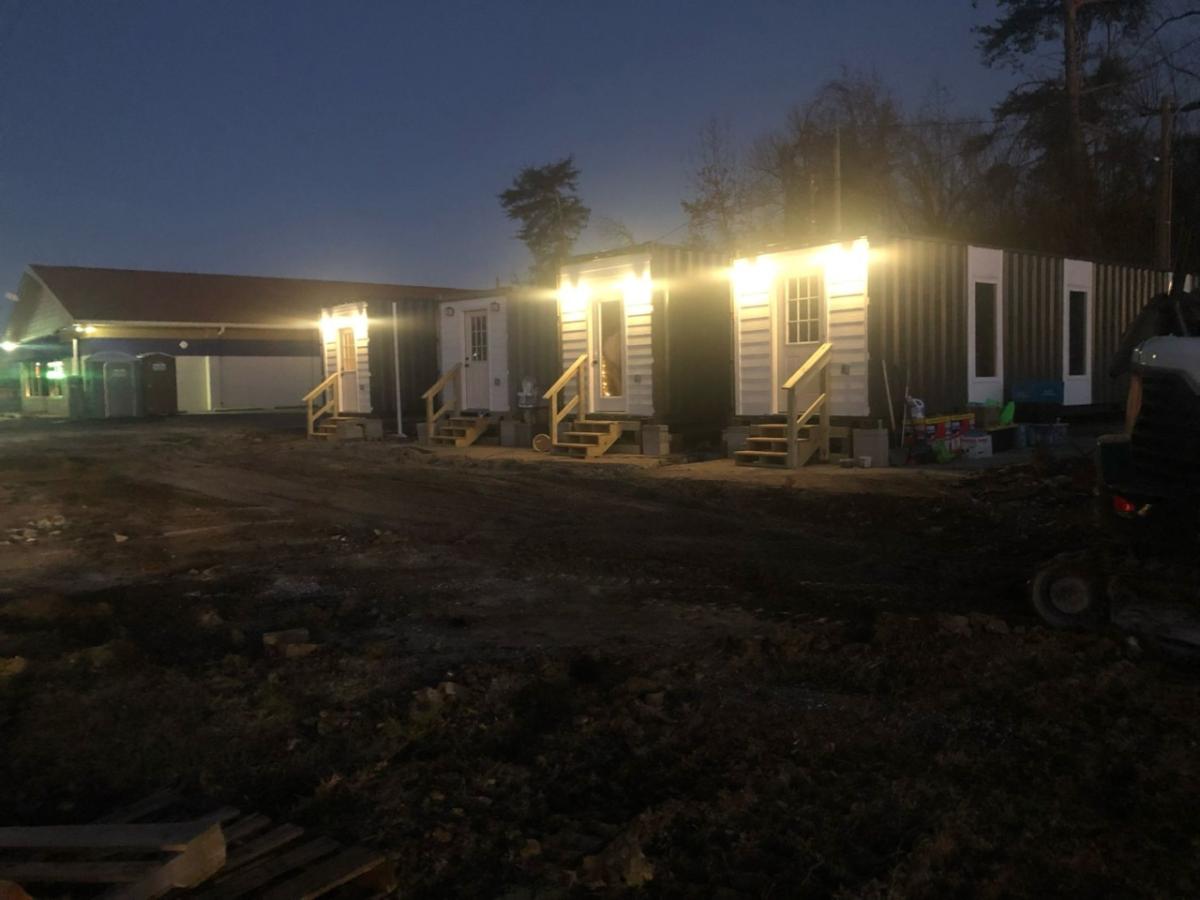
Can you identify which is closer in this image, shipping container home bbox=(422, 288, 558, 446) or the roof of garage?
shipping container home bbox=(422, 288, 558, 446)

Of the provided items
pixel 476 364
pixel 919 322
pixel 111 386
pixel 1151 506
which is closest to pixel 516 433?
pixel 476 364

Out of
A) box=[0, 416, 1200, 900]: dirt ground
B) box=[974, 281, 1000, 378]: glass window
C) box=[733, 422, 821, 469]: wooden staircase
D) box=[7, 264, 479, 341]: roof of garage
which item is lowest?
box=[0, 416, 1200, 900]: dirt ground

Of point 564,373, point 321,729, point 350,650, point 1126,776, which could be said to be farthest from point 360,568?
point 564,373

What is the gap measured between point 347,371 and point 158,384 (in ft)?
48.5

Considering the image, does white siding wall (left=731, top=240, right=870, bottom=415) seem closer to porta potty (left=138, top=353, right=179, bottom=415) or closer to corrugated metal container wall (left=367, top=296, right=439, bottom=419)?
corrugated metal container wall (left=367, top=296, right=439, bottom=419)

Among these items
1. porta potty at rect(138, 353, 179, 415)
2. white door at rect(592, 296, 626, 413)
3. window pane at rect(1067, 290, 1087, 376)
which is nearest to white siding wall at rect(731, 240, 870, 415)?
white door at rect(592, 296, 626, 413)

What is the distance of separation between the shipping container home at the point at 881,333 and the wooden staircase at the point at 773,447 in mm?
20

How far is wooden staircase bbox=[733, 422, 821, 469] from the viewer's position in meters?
14.6

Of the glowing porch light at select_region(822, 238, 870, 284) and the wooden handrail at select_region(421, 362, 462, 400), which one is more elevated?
the glowing porch light at select_region(822, 238, 870, 284)

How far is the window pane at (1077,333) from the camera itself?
18172mm

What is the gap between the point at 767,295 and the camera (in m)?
15.6

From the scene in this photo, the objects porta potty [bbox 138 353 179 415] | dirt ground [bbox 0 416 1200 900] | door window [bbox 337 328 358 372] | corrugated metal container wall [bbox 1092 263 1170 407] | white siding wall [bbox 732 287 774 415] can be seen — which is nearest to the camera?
dirt ground [bbox 0 416 1200 900]

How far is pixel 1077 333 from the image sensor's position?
723 inches

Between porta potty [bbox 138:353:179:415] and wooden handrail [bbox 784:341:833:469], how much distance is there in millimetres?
28045
